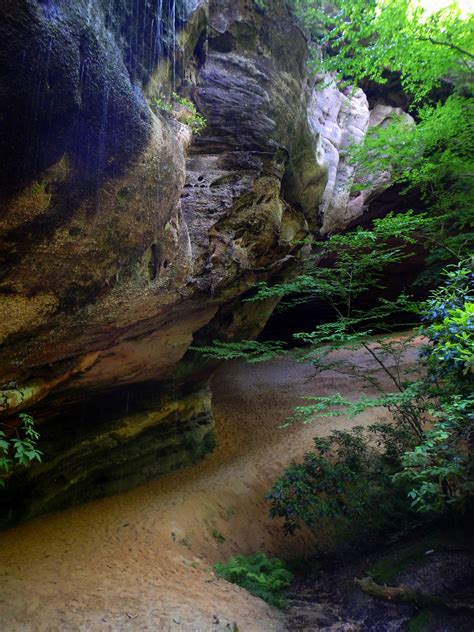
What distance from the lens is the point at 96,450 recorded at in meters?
8.62

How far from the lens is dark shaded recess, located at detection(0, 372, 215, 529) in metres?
7.40

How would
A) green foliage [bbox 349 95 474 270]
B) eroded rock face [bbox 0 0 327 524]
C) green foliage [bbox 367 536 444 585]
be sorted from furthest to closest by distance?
green foliage [bbox 349 95 474 270], green foliage [bbox 367 536 444 585], eroded rock face [bbox 0 0 327 524]

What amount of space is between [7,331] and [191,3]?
5.04m

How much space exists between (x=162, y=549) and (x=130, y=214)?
18.3 ft

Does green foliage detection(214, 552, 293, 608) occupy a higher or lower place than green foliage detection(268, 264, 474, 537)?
lower

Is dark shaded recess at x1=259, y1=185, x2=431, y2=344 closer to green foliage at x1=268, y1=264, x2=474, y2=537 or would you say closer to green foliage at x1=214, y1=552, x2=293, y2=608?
green foliage at x1=268, y1=264, x2=474, y2=537

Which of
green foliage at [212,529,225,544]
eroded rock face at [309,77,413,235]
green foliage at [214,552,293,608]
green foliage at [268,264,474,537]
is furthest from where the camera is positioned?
eroded rock face at [309,77,413,235]

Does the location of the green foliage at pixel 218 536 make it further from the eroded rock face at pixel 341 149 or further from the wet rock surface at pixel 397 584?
the eroded rock face at pixel 341 149

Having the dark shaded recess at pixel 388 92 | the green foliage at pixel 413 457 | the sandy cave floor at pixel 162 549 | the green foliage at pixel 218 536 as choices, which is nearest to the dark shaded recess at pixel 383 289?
the dark shaded recess at pixel 388 92

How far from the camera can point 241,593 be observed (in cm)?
588

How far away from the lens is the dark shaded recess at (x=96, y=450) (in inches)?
291

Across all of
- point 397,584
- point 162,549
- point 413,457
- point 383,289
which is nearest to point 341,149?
point 383,289

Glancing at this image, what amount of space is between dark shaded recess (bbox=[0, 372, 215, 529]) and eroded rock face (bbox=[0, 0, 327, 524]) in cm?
3

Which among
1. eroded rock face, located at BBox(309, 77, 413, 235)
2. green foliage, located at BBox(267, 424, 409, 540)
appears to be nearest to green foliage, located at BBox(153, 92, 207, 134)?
eroded rock face, located at BBox(309, 77, 413, 235)
